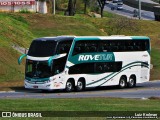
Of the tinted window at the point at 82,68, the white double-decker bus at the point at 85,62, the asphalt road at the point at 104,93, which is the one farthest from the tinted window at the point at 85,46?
the asphalt road at the point at 104,93

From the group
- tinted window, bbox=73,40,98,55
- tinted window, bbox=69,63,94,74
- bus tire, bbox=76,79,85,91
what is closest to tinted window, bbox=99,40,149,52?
tinted window, bbox=73,40,98,55

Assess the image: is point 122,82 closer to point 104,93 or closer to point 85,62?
point 85,62

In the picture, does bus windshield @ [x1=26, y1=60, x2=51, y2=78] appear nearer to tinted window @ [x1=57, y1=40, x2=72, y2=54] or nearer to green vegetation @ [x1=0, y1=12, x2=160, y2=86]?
tinted window @ [x1=57, y1=40, x2=72, y2=54]

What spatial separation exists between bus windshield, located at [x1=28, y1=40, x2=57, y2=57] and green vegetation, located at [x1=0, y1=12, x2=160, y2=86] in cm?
Answer: 634

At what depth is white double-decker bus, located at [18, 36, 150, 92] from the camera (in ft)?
126

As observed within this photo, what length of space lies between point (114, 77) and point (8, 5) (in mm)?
43069

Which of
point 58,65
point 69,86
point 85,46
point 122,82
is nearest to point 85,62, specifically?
point 85,46

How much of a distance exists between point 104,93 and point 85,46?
10.9 feet

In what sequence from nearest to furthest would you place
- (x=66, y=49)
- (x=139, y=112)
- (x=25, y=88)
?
(x=139, y=112), (x=66, y=49), (x=25, y=88)

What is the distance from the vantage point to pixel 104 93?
3884 centimetres

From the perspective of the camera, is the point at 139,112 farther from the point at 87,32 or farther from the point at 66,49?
the point at 87,32

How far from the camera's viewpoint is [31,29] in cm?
6656

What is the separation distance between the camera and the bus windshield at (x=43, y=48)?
125ft

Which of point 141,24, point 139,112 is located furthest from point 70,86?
point 141,24
